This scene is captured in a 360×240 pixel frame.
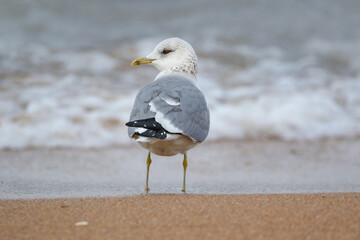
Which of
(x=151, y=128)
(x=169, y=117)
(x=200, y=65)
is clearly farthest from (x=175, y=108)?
(x=200, y=65)

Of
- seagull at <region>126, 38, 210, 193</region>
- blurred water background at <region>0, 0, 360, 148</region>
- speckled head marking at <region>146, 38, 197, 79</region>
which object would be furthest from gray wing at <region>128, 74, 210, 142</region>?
blurred water background at <region>0, 0, 360, 148</region>

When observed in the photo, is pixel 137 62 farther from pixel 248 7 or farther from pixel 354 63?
pixel 248 7

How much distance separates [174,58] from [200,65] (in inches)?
242

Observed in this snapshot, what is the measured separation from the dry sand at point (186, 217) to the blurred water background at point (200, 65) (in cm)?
310

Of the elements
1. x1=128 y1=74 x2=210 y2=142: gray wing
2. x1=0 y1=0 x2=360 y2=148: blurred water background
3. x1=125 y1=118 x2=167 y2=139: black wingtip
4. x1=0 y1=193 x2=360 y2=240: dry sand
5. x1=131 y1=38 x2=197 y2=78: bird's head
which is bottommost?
x1=0 y1=193 x2=360 y2=240: dry sand

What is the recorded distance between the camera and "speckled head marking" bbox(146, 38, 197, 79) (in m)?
4.42

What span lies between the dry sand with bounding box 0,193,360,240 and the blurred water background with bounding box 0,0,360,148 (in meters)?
3.10

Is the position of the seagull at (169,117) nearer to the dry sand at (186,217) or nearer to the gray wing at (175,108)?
the gray wing at (175,108)

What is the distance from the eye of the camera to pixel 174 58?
446 cm

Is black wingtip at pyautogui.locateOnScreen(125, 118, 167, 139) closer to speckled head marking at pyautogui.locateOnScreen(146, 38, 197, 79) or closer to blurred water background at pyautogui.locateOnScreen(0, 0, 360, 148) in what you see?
speckled head marking at pyautogui.locateOnScreen(146, 38, 197, 79)

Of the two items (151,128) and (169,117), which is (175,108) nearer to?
(169,117)

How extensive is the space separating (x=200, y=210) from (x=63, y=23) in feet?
36.3

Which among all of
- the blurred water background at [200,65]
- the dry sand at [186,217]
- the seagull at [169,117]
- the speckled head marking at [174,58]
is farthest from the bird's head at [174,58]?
the blurred water background at [200,65]

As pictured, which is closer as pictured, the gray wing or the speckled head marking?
the gray wing
